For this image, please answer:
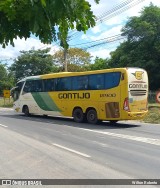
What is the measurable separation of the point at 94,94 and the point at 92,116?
4.25ft

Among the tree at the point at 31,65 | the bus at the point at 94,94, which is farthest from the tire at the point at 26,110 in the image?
the tree at the point at 31,65

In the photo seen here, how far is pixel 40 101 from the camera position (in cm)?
2680

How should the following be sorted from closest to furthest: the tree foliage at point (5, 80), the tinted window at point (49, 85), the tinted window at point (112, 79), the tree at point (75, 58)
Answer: the tinted window at point (112, 79), the tinted window at point (49, 85), the tree at point (75, 58), the tree foliage at point (5, 80)

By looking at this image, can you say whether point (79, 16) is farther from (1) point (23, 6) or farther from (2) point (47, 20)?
(1) point (23, 6)

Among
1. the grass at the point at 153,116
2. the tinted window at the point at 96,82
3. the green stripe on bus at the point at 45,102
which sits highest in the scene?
A: the tinted window at the point at 96,82

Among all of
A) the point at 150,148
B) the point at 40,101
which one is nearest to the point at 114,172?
the point at 150,148

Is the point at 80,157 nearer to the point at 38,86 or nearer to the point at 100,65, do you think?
the point at 38,86

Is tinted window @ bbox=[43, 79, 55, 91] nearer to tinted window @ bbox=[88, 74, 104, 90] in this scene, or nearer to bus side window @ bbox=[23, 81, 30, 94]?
bus side window @ bbox=[23, 81, 30, 94]

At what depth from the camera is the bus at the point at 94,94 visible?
19.2 metres

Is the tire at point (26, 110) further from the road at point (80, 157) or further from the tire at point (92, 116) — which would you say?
the road at point (80, 157)

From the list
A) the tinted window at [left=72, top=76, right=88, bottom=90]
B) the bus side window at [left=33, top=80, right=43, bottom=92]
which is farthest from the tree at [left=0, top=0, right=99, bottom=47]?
the bus side window at [left=33, top=80, right=43, bottom=92]

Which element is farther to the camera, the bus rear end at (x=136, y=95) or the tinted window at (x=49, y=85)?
the tinted window at (x=49, y=85)

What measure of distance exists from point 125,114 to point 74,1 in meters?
16.4

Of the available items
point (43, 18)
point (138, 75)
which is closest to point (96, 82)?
point (138, 75)
